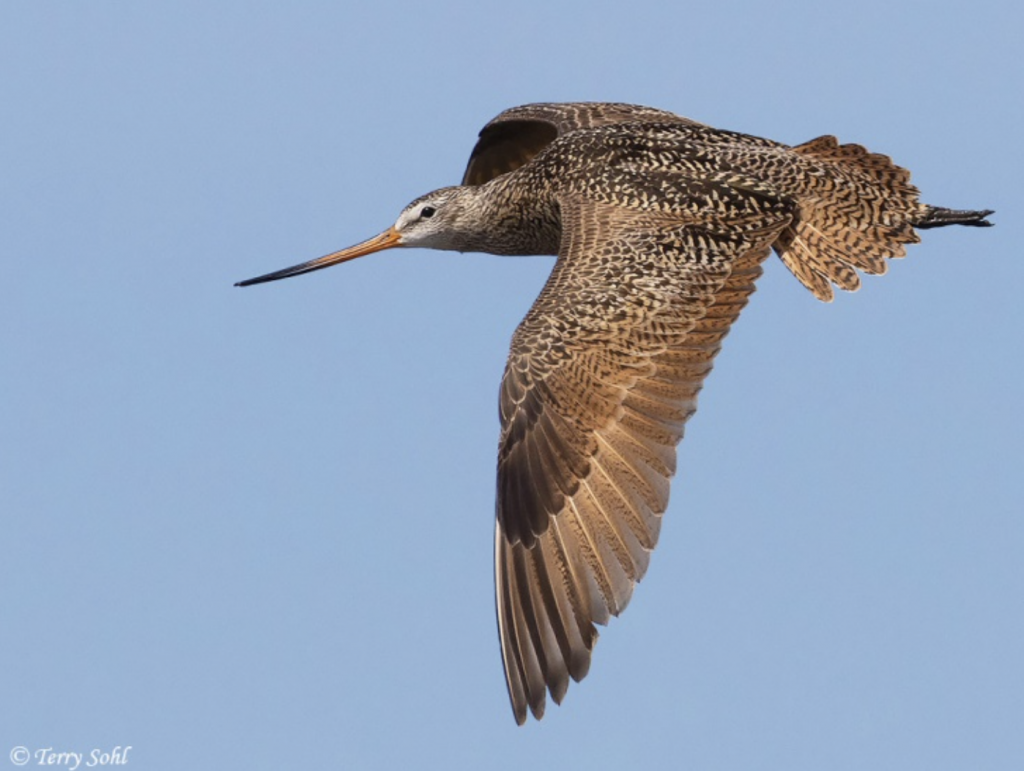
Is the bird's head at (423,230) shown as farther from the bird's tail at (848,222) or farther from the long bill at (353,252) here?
the bird's tail at (848,222)

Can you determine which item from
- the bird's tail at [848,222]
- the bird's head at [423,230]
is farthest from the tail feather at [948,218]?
the bird's head at [423,230]

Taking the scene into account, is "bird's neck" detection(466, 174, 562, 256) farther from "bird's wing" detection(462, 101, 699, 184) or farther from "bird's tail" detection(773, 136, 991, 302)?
"bird's tail" detection(773, 136, 991, 302)

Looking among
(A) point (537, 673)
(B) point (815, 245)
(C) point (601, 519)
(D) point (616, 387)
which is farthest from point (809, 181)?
(A) point (537, 673)

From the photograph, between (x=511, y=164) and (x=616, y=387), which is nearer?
(x=616, y=387)

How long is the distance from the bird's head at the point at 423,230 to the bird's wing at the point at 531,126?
0.96m

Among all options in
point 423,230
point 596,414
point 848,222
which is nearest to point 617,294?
point 596,414

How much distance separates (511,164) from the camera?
1392 cm

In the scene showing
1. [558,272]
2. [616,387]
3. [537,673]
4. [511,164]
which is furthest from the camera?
[511,164]

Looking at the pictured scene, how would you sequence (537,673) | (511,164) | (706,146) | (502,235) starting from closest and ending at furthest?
(537,673) < (706,146) < (502,235) < (511,164)

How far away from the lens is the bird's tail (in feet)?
35.4

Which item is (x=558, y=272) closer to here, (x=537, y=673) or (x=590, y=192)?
(x=590, y=192)

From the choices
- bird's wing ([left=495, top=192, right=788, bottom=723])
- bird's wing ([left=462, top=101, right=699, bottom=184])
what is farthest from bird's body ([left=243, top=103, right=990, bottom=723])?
bird's wing ([left=462, top=101, right=699, bottom=184])

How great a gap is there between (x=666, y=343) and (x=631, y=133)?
1.93m

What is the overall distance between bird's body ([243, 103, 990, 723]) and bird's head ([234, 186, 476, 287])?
0.01 metres
